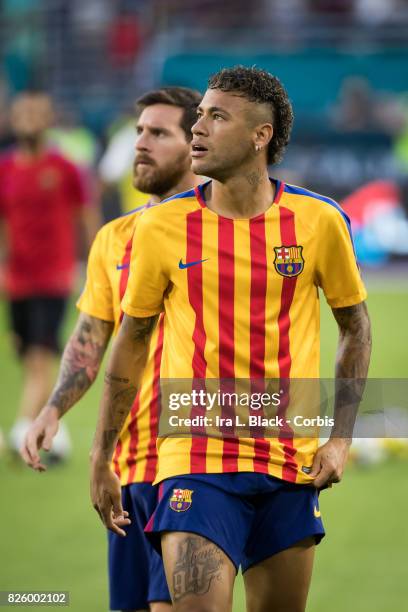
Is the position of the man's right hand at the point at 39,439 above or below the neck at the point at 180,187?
below

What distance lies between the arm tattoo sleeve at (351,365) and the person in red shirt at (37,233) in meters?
5.61

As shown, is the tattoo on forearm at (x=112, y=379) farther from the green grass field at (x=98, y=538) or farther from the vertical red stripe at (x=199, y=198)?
the green grass field at (x=98, y=538)

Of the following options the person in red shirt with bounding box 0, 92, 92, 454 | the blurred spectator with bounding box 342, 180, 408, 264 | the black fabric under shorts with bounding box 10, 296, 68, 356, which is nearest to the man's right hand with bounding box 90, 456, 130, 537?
the person in red shirt with bounding box 0, 92, 92, 454

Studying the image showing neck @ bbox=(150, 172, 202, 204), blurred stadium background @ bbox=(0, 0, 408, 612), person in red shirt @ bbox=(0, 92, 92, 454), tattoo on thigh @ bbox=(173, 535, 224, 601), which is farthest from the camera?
blurred stadium background @ bbox=(0, 0, 408, 612)

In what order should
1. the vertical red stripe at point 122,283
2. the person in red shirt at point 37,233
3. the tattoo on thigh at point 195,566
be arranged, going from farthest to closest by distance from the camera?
the person in red shirt at point 37,233, the vertical red stripe at point 122,283, the tattoo on thigh at point 195,566

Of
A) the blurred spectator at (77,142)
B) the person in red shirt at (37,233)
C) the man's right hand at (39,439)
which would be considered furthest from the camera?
the blurred spectator at (77,142)

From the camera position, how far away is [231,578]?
387cm

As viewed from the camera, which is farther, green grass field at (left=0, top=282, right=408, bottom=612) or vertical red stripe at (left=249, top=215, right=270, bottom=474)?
green grass field at (left=0, top=282, right=408, bottom=612)

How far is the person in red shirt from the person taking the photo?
31.7 feet

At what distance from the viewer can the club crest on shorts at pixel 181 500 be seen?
3934 mm

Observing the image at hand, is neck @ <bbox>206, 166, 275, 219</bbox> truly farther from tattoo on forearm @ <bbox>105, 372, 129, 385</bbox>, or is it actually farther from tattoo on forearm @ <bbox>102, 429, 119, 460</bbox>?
tattoo on forearm @ <bbox>102, 429, 119, 460</bbox>

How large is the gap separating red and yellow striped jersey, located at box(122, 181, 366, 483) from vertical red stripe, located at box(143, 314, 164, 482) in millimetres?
478

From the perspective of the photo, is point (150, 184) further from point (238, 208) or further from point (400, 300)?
point (400, 300)

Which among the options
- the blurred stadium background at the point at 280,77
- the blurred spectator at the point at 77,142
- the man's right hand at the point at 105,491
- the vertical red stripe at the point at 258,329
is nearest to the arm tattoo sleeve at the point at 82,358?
the man's right hand at the point at 105,491
